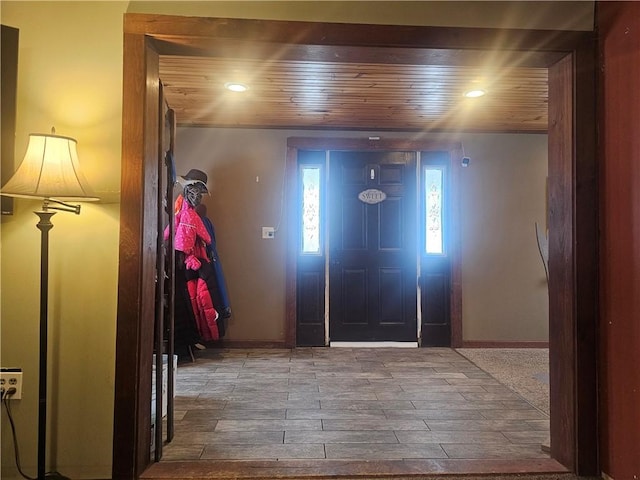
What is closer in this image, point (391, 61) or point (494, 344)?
point (391, 61)

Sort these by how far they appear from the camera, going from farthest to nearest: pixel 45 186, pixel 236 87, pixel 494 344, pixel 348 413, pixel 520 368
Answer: pixel 494 344, pixel 520 368, pixel 236 87, pixel 348 413, pixel 45 186

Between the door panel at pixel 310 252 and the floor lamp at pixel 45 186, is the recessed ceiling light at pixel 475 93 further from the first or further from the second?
the floor lamp at pixel 45 186

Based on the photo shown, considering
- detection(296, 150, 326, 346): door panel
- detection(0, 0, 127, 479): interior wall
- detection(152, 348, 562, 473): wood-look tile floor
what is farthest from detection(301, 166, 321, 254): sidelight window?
detection(0, 0, 127, 479): interior wall

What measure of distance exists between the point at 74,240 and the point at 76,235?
0.02m

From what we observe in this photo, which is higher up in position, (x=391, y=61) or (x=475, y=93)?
(x=475, y=93)

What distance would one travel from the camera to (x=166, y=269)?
2113 mm

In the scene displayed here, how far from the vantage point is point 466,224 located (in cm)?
441

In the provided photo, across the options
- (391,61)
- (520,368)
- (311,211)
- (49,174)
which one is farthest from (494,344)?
(49,174)

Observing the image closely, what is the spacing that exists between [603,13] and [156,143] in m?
2.00

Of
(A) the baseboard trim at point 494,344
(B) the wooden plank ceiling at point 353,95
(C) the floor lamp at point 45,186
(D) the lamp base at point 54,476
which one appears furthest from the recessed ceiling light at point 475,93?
(D) the lamp base at point 54,476

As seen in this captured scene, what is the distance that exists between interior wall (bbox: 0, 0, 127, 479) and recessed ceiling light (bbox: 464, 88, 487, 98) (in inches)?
98.6

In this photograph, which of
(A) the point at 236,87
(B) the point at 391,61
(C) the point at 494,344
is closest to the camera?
(B) the point at 391,61

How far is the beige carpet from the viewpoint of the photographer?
9.63 ft

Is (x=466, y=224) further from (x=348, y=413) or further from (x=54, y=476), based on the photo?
(x=54, y=476)
